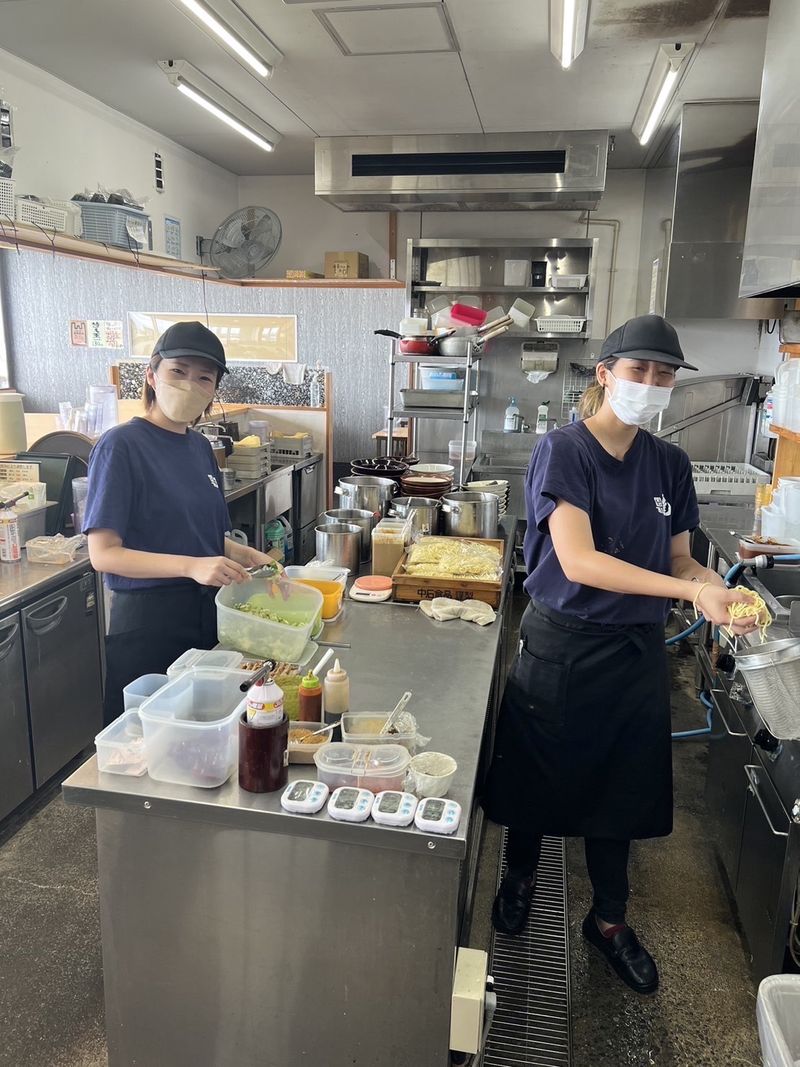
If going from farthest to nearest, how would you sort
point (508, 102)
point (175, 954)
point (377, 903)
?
point (508, 102)
point (175, 954)
point (377, 903)

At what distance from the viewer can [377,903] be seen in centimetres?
144

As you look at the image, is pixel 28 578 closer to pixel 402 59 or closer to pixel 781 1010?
Result: pixel 781 1010

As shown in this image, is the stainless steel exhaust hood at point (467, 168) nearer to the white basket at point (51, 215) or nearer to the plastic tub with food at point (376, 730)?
the white basket at point (51, 215)

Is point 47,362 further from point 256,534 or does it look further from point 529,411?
point 529,411

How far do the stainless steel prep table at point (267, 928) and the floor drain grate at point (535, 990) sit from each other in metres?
0.63

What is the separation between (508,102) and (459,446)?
2.21 meters

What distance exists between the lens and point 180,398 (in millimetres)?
2176

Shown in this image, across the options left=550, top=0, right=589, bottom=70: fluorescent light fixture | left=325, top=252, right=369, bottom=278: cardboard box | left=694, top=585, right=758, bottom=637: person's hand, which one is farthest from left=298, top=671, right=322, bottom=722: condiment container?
left=325, top=252, right=369, bottom=278: cardboard box

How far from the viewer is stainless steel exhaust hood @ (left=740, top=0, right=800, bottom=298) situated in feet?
8.41

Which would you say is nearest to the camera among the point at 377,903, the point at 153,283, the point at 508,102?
the point at 377,903

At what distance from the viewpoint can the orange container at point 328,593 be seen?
2.40m

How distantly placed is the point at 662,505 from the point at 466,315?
387 cm

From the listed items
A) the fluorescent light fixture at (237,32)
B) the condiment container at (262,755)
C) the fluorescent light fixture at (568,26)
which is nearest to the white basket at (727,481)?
the fluorescent light fixture at (568,26)

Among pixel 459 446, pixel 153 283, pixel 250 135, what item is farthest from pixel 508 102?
pixel 153 283
